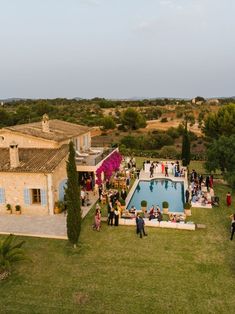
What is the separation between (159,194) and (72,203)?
1109cm

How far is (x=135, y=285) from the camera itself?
11555mm

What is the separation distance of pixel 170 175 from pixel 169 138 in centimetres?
1981

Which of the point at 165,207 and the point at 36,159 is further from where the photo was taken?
the point at 36,159

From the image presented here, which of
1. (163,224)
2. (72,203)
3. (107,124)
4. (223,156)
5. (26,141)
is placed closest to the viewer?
(72,203)

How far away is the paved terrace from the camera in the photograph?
1602 centimetres

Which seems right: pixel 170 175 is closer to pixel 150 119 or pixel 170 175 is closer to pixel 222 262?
pixel 222 262

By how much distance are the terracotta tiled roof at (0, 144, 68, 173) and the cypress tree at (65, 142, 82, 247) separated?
3.74m

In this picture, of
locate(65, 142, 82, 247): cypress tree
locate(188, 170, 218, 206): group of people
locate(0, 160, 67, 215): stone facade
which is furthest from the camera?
locate(188, 170, 218, 206): group of people

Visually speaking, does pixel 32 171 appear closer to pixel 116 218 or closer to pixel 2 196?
pixel 2 196

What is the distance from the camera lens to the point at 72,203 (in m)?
14.5

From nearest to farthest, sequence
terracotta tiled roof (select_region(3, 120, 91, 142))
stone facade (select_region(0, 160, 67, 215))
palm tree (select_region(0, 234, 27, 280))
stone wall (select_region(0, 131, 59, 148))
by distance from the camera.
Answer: palm tree (select_region(0, 234, 27, 280)) → stone facade (select_region(0, 160, 67, 215)) → stone wall (select_region(0, 131, 59, 148)) → terracotta tiled roof (select_region(3, 120, 91, 142))

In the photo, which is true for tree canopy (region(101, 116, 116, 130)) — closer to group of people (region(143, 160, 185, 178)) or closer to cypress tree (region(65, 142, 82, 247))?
group of people (region(143, 160, 185, 178))

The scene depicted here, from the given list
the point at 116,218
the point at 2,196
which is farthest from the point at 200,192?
the point at 2,196

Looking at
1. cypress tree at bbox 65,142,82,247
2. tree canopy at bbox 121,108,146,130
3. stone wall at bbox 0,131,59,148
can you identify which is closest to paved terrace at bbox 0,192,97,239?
cypress tree at bbox 65,142,82,247
